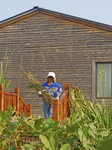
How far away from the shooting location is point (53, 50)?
1335 centimetres

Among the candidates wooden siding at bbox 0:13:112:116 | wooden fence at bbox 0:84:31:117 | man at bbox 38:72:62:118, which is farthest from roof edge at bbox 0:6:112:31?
man at bbox 38:72:62:118

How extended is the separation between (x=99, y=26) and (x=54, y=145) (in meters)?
12.8

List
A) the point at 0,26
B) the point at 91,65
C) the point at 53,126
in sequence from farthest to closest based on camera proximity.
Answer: the point at 0,26 → the point at 91,65 → the point at 53,126

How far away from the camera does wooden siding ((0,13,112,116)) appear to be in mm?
13117

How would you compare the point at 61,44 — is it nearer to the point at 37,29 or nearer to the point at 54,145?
the point at 37,29

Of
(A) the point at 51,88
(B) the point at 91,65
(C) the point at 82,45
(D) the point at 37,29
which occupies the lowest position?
(A) the point at 51,88

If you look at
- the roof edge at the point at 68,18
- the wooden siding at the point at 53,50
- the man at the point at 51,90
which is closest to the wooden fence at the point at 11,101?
the man at the point at 51,90

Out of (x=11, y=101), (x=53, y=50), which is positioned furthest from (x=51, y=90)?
(x=53, y=50)

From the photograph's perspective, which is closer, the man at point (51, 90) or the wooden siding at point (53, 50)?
the man at point (51, 90)

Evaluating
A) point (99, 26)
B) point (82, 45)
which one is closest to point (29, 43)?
point (82, 45)

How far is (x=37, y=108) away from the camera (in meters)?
13.3

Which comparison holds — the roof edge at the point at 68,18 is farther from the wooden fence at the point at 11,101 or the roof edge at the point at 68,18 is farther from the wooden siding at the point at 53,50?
the wooden fence at the point at 11,101

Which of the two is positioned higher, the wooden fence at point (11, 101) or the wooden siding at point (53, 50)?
the wooden siding at point (53, 50)

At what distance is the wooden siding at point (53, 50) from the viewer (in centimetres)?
1312
